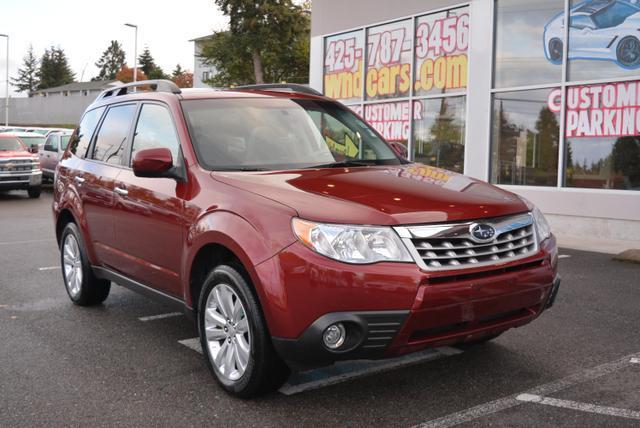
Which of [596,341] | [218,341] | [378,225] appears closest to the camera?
[378,225]

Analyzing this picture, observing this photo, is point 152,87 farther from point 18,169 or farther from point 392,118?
point 18,169

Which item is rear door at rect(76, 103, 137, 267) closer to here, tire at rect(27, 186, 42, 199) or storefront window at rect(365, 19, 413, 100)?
storefront window at rect(365, 19, 413, 100)

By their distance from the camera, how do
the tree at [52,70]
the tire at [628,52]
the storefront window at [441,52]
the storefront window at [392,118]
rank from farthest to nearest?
the tree at [52,70] < the storefront window at [392,118] < the storefront window at [441,52] < the tire at [628,52]

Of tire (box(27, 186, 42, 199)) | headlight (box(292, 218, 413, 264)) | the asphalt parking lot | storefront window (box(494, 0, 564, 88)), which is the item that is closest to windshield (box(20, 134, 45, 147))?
tire (box(27, 186, 42, 199))

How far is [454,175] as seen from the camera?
462 cm

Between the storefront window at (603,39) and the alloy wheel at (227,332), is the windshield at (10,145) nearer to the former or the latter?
the storefront window at (603,39)

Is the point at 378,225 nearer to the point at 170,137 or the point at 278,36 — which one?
the point at 170,137

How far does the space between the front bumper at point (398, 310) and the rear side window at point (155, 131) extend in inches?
65.5

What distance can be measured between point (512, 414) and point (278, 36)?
46.8 m

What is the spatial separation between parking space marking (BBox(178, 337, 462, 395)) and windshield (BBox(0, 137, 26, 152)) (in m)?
16.4

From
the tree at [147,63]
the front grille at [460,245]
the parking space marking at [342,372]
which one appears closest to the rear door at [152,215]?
the parking space marking at [342,372]

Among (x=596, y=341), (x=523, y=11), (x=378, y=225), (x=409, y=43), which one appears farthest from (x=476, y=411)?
(x=409, y=43)

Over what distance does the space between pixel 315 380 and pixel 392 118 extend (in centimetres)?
1194

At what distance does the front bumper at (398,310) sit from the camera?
11.3ft
